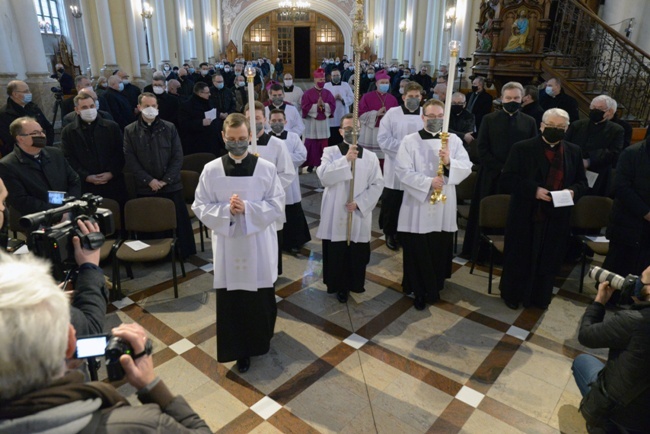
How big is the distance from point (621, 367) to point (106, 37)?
1309 centimetres

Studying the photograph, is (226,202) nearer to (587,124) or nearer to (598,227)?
(598,227)

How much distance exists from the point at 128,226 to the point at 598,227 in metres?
4.91

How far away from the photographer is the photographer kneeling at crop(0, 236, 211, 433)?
40.3 inches

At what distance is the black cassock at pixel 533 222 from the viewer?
13.1 ft

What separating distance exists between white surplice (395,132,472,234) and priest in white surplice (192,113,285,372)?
1338mm

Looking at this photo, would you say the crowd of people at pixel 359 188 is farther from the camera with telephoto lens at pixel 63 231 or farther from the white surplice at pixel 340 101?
the white surplice at pixel 340 101

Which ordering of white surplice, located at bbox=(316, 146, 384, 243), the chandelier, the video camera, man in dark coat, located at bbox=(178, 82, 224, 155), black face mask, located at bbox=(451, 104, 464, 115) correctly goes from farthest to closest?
the chandelier → man in dark coat, located at bbox=(178, 82, 224, 155) → black face mask, located at bbox=(451, 104, 464, 115) → white surplice, located at bbox=(316, 146, 384, 243) → the video camera

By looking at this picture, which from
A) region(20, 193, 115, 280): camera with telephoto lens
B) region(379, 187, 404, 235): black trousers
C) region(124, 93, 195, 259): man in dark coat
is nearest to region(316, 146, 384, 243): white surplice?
region(379, 187, 404, 235): black trousers

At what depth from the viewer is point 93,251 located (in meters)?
1.92

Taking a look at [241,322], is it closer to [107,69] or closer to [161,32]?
[107,69]

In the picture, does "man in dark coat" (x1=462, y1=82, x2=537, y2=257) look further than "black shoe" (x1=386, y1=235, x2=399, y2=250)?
No

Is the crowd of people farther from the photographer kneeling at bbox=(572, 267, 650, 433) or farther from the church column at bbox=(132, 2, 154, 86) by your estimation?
the church column at bbox=(132, 2, 154, 86)

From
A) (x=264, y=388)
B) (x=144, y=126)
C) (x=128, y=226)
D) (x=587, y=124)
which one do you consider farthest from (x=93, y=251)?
(x=587, y=124)

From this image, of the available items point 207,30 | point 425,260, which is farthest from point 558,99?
point 207,30
